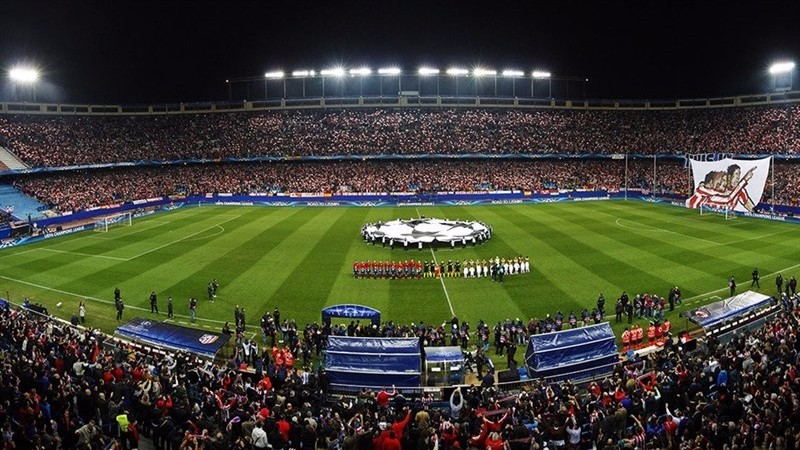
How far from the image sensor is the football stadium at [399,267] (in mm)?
14930

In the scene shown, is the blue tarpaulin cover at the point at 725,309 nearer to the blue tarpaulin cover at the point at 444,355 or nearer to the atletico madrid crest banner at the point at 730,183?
the blue tarpaulin cover at the point at 444,355

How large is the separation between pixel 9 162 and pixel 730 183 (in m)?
79.8

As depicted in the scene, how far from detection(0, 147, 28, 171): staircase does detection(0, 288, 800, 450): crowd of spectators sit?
2296 inches

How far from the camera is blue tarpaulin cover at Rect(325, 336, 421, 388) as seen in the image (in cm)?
2011

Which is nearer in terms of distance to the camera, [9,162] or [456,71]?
[9,162]

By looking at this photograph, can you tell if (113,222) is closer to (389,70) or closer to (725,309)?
(389,70)

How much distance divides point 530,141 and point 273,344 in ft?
246

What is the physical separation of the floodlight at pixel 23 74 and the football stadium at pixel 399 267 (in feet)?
1.17

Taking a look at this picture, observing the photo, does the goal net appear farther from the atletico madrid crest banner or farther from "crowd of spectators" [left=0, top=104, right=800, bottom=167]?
the atletico madrid crest banner

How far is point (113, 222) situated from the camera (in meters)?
59.8

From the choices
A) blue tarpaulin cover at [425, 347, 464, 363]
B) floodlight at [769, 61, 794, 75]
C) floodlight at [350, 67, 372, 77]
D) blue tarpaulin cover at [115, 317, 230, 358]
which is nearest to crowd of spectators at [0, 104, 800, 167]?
floodlight at [769, 61, 794, 75]

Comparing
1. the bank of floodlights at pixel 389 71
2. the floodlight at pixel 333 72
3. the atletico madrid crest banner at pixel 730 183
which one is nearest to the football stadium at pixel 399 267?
the atletico madrid crest banner at pixel 730 183

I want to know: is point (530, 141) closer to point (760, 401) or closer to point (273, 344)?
point (273, 344)

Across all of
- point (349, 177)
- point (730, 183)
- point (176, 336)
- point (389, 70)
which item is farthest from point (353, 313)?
point (389, 70)
